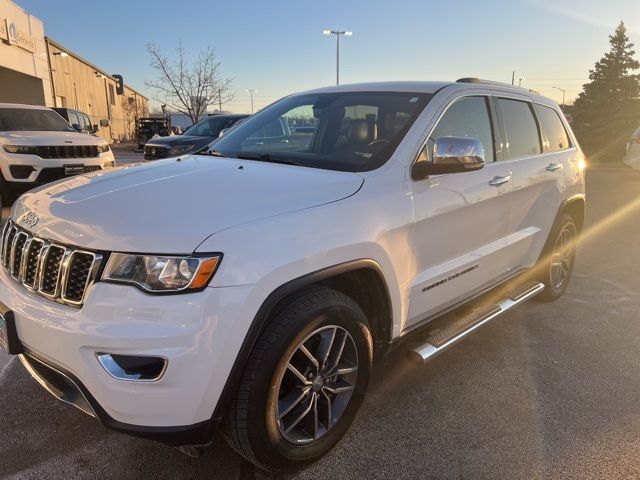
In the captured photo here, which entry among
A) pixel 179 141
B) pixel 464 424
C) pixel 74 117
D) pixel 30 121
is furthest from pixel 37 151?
pixel 74 117

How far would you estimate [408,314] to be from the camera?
9.32 ft

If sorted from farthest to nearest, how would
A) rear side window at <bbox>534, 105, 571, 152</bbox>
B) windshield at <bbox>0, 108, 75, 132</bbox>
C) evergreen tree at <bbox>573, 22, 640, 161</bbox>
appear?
evergreen tree at <bbox>573, 22, 640, 161</bbox>, windshield at <bbox>0, 108, 75, 132</bbox>, rear side window at <bbox>534, 105, 571, 152</bbox>

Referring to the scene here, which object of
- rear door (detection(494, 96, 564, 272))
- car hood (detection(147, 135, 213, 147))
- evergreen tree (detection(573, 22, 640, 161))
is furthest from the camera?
evergreen tree (detection(573, 22, 640, 161))

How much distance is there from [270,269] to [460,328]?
1.65 metres

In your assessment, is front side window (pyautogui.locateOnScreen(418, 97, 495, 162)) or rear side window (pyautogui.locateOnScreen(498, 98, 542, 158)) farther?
rear side window (pyautogui.locateOnScreen(498, 98, 542, 158))

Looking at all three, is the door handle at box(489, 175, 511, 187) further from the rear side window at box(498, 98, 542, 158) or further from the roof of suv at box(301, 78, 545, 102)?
the roof of suv at box(301, 78, 545, 102)

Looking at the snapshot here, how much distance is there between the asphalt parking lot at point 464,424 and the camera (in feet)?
8.13

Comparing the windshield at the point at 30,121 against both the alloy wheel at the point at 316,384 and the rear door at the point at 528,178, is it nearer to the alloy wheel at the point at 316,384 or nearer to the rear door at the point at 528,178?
the rear door at the point at 528,178

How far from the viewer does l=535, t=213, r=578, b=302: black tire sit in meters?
4.41

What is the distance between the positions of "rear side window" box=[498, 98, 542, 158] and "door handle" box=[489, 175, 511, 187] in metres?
0.27

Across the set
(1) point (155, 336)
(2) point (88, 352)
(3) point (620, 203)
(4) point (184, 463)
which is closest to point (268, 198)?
(1) point (155, 336)

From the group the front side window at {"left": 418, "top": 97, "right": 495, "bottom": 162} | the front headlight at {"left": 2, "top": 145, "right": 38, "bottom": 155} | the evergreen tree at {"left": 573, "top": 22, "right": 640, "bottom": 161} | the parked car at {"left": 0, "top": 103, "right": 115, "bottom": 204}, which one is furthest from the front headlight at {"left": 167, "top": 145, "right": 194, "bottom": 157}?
the evergreen tree at {"left": 573, "top": 22, "right": 640, "bottom": 161}

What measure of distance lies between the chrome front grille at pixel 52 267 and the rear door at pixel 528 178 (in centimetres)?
278

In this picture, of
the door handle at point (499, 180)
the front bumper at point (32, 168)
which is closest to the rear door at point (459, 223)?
the door handle at point (499, 180)
